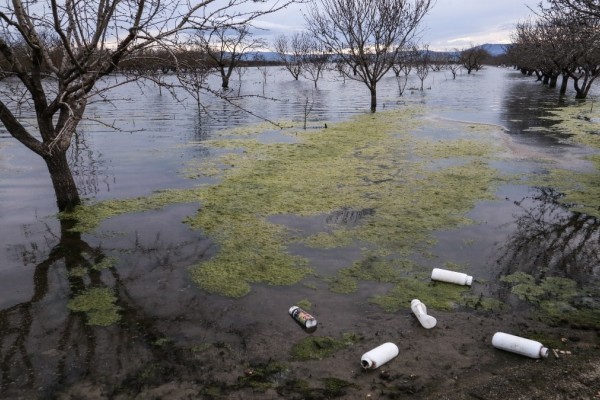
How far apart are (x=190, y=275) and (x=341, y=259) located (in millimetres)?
1682

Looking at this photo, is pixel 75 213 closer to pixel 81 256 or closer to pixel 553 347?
pixel 81 256

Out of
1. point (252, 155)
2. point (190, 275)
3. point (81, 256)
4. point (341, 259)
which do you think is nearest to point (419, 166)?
point (252, 155)

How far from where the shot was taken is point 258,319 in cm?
384

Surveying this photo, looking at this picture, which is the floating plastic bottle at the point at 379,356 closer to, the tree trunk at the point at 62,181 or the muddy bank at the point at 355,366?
the muddy bank at the point at 355,366

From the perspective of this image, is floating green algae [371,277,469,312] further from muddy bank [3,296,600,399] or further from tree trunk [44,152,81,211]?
tree trunk [44,152,81,211]

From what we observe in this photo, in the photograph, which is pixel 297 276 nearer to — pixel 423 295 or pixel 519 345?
pixel 423 295

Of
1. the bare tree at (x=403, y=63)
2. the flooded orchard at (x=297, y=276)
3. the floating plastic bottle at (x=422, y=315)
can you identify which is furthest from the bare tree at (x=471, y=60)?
the floating plastic bottle at (x=422, y=315)

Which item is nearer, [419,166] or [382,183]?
[382,183]

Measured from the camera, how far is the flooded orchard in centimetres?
311

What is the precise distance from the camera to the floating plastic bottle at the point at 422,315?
12.1ft

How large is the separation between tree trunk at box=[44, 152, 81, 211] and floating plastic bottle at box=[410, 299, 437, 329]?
16.9 feet

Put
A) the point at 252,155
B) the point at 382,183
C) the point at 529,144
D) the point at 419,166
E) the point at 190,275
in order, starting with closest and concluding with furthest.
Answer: the point at 190,275, the point at 382,183, the point at 419,166, the point at 252,155, the point at 529,144

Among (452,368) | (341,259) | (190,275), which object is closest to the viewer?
(452,368)

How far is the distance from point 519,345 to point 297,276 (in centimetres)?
217
